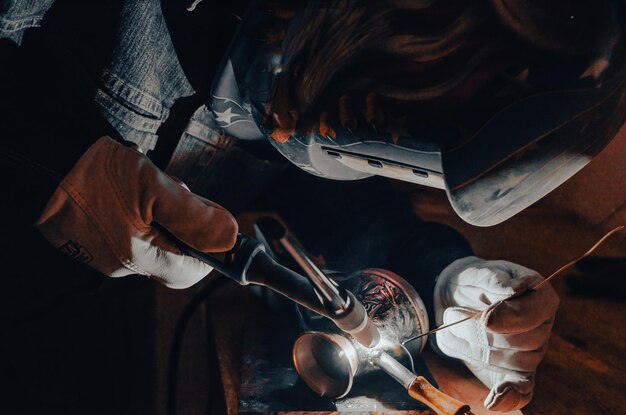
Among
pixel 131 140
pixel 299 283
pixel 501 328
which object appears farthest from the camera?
pixel 131 140

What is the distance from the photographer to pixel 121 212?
81 centimetres

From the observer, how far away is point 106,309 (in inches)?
49.3

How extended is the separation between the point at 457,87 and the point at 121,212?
661 millimetres

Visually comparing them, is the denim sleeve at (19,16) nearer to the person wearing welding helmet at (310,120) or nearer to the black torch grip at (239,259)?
the person wearing welding helmet at (310,120)

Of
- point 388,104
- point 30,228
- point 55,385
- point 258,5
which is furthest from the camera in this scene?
point 55,385

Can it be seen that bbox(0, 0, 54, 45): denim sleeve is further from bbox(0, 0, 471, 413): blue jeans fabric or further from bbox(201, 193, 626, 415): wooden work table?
bbox(201, 193, 626, 415): wooden work table

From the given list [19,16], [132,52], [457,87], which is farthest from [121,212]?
[457,87]

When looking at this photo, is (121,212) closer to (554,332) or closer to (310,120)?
(310,120)

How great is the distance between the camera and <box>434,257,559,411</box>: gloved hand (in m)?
0.85

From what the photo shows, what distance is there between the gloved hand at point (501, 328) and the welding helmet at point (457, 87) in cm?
27

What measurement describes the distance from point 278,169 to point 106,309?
2.25 feet

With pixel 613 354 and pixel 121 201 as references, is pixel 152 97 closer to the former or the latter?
pixel 121 201

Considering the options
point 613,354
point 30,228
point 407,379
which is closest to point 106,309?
point 30,228

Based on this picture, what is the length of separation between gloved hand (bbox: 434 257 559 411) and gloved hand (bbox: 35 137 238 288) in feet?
1.95
